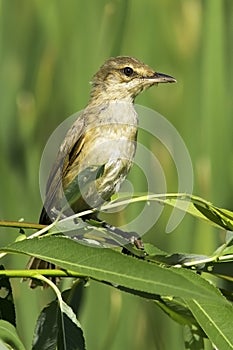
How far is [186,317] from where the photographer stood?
995 mm

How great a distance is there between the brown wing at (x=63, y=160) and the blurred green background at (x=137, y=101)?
0.04 metres

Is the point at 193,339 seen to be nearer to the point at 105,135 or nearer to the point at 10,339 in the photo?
the point at 10,339

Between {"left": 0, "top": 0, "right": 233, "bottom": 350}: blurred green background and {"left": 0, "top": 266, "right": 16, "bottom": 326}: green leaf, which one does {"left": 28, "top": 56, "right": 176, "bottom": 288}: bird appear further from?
{"left": 0, "top": 266, "right": 16, "bottom": 326}: green leaf

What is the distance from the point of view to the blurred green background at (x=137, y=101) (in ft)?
5.55

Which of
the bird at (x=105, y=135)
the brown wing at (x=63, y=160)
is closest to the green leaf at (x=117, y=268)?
the bird at (x=105, y=135)

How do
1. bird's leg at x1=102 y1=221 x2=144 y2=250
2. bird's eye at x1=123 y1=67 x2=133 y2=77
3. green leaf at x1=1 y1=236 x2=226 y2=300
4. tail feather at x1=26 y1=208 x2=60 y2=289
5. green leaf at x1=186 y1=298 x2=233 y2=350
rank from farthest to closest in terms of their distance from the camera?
1. bird's eye at x1=123 y1=67 x2=133 y2=77
2. tail feather at x1=26 y1=208 x2=60 y2=289
3. bird's leg at x1=102 y1=221 x2=144 y2=250
4. green leaf at x1=186 y1=298 x2=233 y2=350
5. green leaf at x1=1 y1=236 x2=226 y2=300

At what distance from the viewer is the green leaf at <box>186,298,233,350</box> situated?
0.82 meters

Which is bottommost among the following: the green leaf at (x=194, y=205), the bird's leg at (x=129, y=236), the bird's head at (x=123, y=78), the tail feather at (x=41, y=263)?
the tail feather at (x=41, y=263)

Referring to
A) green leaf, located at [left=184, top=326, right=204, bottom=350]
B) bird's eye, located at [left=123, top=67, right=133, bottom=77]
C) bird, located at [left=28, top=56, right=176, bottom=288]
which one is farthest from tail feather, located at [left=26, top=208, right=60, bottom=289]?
bird's eye, located at [left=123, top=67, right=133, bottom=77]

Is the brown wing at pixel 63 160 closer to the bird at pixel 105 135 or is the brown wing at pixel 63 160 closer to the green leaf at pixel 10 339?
the bird at pixel 105 135

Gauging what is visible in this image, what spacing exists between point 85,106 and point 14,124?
0.15 m

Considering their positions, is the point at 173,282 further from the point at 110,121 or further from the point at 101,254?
the point at 110,121

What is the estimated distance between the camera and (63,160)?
70.3 inches

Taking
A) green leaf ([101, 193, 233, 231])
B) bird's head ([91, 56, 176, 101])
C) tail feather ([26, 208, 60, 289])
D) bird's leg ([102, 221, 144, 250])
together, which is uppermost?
bird's head ([91, 56, 176, 101])
